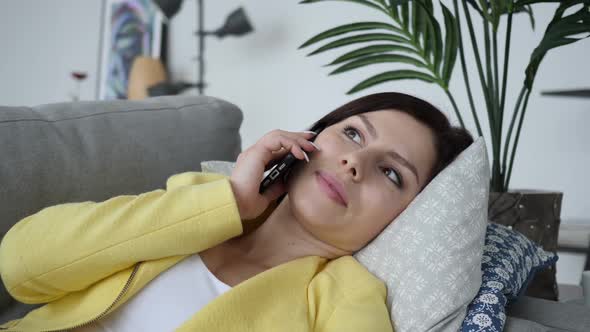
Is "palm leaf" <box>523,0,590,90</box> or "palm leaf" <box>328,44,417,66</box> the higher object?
"palm leaf" <box>523,0,590,90</box>

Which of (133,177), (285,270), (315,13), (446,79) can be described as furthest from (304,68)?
(285,270)

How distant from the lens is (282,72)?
2.90 meters

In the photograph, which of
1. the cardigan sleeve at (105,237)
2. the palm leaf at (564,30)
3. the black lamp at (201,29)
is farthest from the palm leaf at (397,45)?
the black lamp at (201,29)

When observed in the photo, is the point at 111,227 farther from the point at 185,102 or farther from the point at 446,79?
the point at 446,79

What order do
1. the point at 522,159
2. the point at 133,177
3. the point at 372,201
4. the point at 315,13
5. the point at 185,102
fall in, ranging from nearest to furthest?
the point at 372,201, the point at 133,177, the point at 185,102, the point at 522,159, the point at 315,13

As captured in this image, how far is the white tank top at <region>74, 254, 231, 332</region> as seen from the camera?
90 centimetres

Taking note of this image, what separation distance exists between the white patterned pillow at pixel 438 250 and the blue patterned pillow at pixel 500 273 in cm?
2

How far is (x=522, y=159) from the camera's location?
7.45 feet

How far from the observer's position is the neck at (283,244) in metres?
1.05

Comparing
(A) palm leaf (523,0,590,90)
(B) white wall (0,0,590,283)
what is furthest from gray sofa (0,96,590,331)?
(B) white wall (0,0,590,283)

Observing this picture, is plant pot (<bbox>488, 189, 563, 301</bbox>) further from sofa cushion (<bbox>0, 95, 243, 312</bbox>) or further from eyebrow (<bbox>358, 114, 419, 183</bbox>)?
sofa cushion (<bbox>0, 95, 243, 312</bbox>)

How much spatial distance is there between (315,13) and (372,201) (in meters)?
1.95

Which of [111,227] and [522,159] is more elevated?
[111,227]

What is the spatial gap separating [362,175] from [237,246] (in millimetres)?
288
